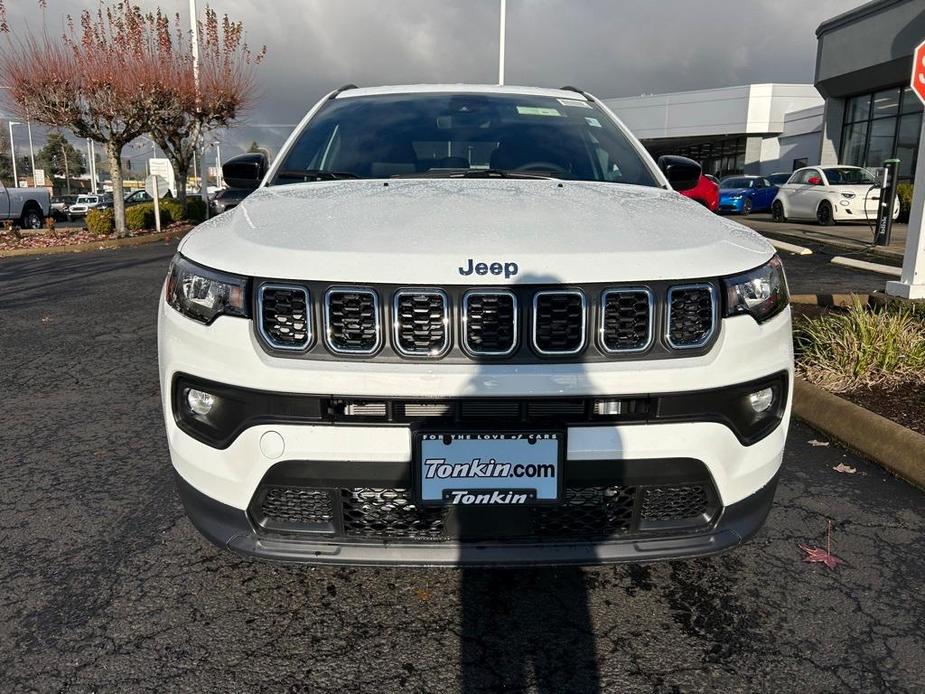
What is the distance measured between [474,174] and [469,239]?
116cm

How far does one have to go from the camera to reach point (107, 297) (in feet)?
27.0

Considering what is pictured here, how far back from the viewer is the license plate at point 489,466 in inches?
72.4

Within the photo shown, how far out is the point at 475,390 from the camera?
72.0 inches

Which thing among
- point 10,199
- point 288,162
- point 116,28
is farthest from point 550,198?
point 10,199

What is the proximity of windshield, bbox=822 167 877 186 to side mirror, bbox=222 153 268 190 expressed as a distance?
18.5m

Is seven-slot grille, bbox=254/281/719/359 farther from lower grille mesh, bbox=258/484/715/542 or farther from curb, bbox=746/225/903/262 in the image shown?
curb, bbox=746/225/903/262

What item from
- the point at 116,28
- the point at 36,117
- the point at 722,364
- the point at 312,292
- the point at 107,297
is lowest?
the point at 107,297

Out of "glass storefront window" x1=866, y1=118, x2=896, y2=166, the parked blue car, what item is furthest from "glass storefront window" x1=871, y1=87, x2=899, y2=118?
the parked blue car

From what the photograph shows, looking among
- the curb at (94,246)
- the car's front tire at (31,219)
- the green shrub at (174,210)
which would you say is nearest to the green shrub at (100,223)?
the curb at (94,246)

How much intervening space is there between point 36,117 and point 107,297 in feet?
40.4

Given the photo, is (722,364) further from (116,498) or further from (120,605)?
(116,498)

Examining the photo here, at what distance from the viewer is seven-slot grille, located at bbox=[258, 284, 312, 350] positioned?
1.88 meters

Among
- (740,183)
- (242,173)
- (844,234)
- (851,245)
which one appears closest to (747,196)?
(740,183)

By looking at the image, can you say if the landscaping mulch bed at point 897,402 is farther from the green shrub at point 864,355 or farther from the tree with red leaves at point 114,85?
the tree with red leaves at point 114,85
